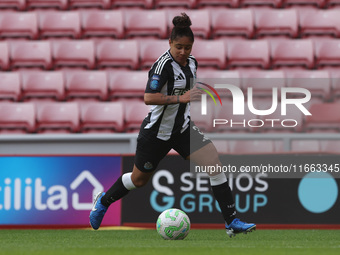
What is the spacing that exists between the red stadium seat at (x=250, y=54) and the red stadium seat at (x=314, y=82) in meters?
0.61

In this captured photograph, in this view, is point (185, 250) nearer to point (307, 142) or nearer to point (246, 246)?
point (246, 246)

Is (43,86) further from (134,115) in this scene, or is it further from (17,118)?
(134,115)

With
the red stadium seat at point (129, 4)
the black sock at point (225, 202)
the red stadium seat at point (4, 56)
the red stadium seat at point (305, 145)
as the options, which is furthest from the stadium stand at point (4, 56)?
the black sock at point (225, 202)

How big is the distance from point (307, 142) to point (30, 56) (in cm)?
457

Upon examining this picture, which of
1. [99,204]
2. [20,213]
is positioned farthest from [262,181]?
[20,213]

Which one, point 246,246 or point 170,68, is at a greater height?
point 170,68

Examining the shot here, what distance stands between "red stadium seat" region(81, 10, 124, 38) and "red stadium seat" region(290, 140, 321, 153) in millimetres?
3992

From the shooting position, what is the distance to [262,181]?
670 centimetres

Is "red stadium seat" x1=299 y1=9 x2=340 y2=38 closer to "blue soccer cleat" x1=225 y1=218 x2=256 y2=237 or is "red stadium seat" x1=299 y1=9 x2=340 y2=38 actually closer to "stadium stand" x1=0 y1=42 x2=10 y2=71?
"stadium stand" x1=0 y1=42 x2=10 y2=71

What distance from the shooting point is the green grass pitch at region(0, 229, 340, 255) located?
13.6 ft

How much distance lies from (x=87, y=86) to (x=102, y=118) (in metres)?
0.77

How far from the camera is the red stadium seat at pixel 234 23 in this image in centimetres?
971

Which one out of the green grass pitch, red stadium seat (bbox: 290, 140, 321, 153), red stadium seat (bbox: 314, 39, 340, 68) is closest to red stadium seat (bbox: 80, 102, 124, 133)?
the green grass pitch

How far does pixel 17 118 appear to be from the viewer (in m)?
8.34
